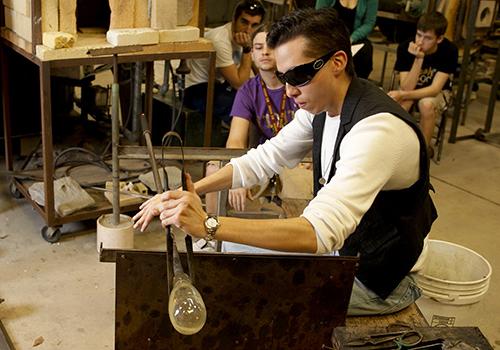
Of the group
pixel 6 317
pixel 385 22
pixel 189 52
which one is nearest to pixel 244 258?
pixel 6 317

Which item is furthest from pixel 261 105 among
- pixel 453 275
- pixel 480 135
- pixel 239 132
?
pixel 480 135

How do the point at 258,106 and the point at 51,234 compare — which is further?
the point at 51,234

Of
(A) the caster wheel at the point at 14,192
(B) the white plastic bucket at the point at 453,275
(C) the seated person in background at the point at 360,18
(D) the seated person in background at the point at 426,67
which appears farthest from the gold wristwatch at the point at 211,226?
(C) the seated person in background at the point at 360,18

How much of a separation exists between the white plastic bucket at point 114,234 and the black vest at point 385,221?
1.36 meters

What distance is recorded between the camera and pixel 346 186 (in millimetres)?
1620

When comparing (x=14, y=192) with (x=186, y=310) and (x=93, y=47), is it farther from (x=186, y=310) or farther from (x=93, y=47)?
(x=186, y=310)

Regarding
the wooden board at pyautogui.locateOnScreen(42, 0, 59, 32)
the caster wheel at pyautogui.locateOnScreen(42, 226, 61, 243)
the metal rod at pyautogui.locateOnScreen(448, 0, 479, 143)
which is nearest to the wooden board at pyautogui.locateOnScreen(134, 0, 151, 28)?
the wooden board at pyautogui.locateOnScreen(42, 0, 59, 32)

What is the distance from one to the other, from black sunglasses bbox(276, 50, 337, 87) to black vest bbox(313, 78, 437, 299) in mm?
140

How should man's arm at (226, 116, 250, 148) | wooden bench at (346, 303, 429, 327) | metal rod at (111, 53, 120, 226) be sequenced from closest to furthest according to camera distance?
wooden bench at (346, 303, 429, 327) < metal rod at (111, 53, 120, 226) < man's arm at (226, 116, 250, 148)

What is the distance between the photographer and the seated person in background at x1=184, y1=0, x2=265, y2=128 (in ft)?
12.3

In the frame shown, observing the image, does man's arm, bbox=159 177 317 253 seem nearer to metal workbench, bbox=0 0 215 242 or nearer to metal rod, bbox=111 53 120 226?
metal rod, bbox=111 53 120 226

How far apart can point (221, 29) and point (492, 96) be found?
2392 millimetres

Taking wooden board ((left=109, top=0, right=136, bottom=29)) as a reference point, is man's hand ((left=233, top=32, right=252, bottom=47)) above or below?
below

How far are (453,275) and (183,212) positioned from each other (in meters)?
1.30
